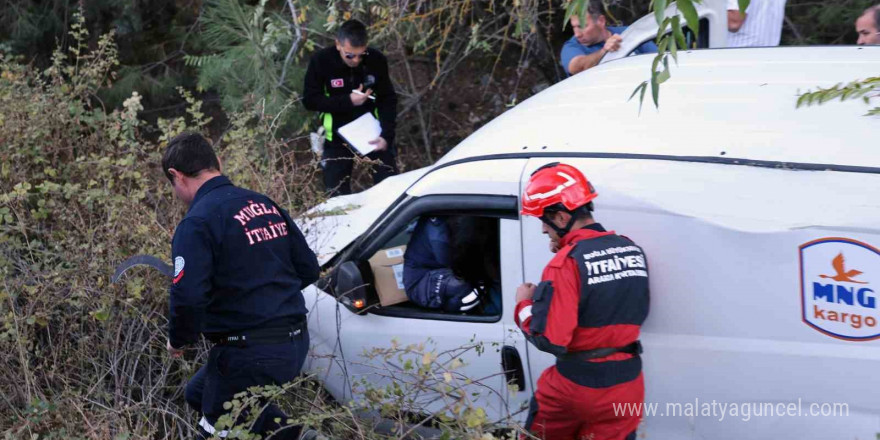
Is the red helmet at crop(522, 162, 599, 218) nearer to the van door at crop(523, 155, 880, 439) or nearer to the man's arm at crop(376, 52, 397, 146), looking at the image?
the van door at crop(523, 155, 880, 439)

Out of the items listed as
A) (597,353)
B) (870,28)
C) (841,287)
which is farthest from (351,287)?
(870,28)

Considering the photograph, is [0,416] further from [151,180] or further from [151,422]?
[151,180]

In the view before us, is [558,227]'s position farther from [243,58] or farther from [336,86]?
[243,58]

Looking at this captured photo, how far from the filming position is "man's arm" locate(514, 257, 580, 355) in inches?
124

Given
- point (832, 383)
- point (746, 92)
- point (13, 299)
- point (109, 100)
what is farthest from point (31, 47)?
point (832, 383)

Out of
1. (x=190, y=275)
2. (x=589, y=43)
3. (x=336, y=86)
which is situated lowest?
(x=190, y=275)

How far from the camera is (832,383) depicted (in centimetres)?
304

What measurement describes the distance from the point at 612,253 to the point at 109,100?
6.91 m

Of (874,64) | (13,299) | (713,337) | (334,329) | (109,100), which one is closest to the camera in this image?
(713,337)

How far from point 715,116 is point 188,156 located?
211 centimetres

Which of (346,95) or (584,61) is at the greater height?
(584,61)

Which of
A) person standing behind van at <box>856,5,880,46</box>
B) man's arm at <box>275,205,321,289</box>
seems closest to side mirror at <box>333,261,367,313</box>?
man's arm at <box>275,205,321,289</box>
